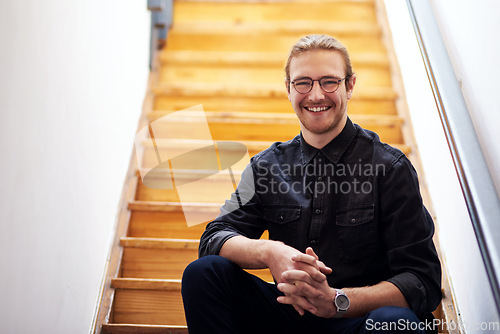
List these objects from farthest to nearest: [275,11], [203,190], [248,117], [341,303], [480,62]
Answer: [275,11] → [248,117] → [203,190] → [480,62] → [341,303]

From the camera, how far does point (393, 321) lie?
991 mm

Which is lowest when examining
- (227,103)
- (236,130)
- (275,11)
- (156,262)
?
(156,262)

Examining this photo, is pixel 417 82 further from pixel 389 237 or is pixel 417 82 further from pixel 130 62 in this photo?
pixel 130 62

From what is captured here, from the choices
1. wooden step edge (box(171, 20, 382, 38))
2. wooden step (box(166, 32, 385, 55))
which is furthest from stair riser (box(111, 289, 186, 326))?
wooden step edge (box(171, 20, 382, 38))

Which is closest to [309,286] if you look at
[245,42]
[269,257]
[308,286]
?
[308,286]

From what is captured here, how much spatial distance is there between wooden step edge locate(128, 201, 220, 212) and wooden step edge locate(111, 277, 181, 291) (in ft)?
1.19

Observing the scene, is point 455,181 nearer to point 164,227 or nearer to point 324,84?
point 324,84

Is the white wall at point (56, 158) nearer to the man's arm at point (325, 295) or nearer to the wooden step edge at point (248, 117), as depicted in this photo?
the wooden step edge at point (248, 117)

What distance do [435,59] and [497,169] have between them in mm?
401

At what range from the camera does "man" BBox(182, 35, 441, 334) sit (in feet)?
3.64

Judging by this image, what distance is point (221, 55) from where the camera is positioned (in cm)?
304

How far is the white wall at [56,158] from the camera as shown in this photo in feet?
3.83

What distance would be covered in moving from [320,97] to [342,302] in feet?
1.93

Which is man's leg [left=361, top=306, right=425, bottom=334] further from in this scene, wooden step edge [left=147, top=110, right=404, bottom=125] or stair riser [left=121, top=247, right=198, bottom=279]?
wooden step edge [left=147, top=110, right=404, bottom=125]
